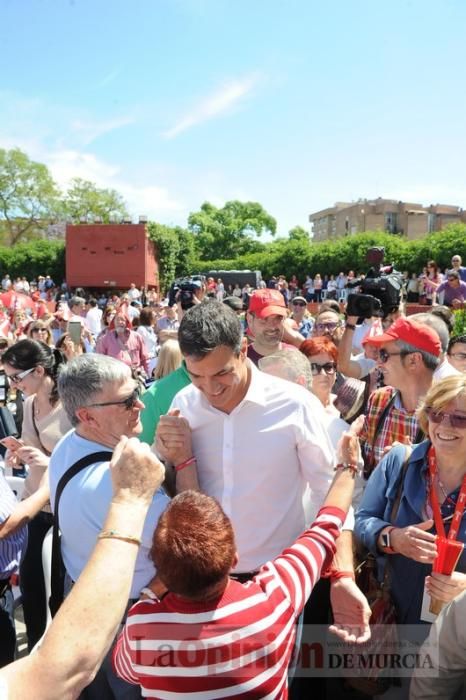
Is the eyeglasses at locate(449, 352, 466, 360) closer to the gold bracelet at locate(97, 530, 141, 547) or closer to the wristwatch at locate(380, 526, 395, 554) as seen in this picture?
the wristwatch at locate(380, 526, 395, 554)

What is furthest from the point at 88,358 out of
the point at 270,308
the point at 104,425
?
the point at 270,308

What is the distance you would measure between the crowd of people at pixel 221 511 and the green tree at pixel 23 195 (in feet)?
192

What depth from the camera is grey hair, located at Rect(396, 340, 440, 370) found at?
3.03 m

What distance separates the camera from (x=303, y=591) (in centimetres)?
151

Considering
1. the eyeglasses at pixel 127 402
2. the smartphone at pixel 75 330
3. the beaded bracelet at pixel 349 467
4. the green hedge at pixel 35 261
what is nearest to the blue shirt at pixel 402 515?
the beaded bracelet at pixel 349 467

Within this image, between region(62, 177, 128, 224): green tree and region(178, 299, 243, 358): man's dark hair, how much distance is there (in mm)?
58350

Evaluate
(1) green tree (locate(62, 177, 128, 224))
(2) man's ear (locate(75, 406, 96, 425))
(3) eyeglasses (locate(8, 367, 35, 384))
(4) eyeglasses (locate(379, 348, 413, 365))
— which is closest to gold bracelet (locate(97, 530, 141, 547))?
(2) man's ear (locate(75, 406, 96, 425))

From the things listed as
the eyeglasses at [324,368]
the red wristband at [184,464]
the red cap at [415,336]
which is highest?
the red cap at [415,336]

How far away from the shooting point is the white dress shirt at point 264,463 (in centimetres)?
204

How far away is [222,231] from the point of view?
68.3 metres

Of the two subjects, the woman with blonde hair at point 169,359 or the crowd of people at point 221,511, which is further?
the woman with blonde hair at point 169,359

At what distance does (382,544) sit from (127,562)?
46.7 inches

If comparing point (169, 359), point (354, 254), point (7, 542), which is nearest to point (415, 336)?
point (169, 359)

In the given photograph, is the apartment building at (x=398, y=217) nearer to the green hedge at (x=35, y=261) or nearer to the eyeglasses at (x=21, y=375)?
the green hedge at (x=35, y=261)
